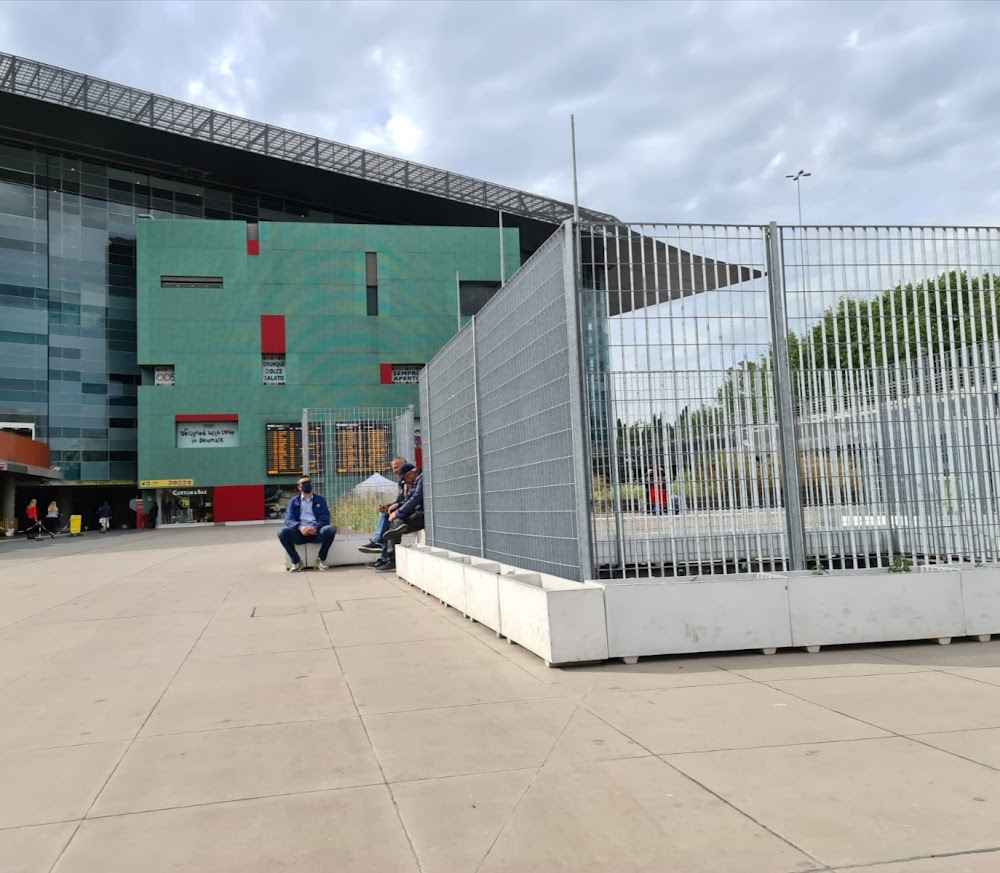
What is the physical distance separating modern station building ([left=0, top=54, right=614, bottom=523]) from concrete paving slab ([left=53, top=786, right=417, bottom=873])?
4518 cm

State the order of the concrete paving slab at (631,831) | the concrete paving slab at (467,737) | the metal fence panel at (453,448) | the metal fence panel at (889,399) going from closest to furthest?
1. the concrete paving slab at (631,831)
2. the concrete paving slab at (467,737)
3. the metal fence panel at (889,399)
4. the metal fence panel at (453,448)

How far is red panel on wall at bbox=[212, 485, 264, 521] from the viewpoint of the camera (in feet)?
153

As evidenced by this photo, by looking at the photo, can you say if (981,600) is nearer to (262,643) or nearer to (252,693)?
(252,693)

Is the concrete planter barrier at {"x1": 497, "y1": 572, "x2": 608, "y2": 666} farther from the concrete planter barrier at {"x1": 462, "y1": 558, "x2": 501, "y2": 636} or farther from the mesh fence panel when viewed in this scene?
the concrete planter barrier at {"x1": 462, "y1": 558, "x2": 501, "y2": 636}

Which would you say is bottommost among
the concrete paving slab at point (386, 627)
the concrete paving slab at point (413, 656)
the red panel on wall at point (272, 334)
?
the concrete paving slab at point (386, 627)

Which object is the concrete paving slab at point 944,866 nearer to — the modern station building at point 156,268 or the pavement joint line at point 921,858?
the pavement joint line at point 921,858

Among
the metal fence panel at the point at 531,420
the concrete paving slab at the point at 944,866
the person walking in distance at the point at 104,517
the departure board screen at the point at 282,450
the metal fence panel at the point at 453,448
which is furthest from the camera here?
the departure board screen at the point at 282,450

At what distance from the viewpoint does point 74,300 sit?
159 feet

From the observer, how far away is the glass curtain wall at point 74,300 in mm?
46875

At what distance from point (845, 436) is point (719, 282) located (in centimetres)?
171

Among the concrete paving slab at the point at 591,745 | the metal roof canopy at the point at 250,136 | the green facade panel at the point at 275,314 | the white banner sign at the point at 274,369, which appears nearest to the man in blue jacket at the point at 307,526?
the concrete paving slab at the point at 591,745

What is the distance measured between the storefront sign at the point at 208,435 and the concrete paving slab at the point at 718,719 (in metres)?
44.7

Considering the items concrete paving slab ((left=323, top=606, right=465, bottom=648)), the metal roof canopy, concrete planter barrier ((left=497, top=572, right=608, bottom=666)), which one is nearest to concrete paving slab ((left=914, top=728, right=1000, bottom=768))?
concrete planter barrier ((left=497, top=572, right=608, bottom=666))

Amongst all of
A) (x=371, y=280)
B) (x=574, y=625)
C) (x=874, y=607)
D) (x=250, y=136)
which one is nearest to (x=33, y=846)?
(x=574, y=625)
